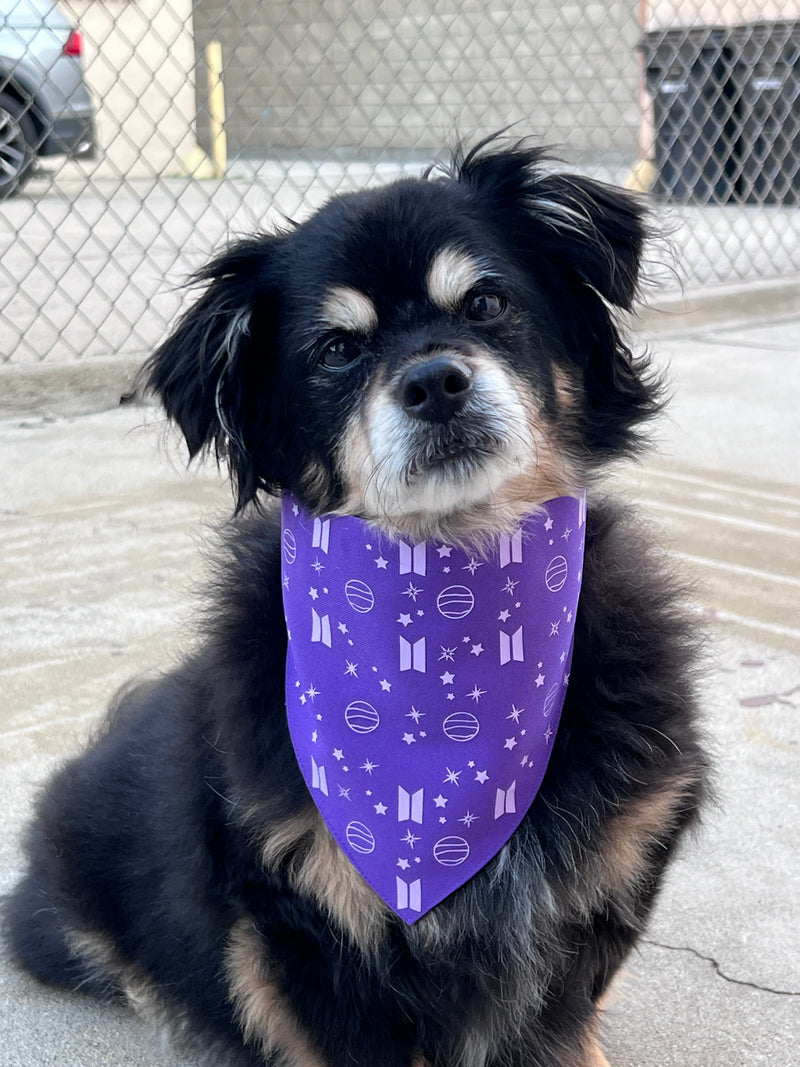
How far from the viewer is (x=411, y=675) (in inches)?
86.4

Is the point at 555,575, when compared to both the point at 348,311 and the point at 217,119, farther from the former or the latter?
the point at 217,119

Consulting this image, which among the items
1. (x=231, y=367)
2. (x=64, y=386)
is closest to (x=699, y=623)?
(x=231, y=367)

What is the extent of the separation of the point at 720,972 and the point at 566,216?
57.3 inches

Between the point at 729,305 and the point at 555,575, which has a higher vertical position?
the point at 555,575

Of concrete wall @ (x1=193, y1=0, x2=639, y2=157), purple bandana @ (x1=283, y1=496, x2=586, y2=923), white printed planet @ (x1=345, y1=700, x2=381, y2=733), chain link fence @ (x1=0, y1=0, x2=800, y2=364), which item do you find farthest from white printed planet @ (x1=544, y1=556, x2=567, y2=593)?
concrete wall @ (x1=193, y1=0, x2=639, y2=157)

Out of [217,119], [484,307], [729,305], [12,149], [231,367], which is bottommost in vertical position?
[729,305]

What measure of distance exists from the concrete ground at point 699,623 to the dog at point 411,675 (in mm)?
187

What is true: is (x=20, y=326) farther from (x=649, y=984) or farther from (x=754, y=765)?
(x=649, y=984)

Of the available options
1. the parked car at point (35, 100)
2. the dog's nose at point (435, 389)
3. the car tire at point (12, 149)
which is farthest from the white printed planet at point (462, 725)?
the car tire at point (12, 149)

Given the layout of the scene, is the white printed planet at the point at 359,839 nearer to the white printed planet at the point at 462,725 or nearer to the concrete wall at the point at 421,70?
the white printed planet at the point at 462,725

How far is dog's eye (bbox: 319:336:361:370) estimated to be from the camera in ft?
7.37

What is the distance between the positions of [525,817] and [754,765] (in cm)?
117

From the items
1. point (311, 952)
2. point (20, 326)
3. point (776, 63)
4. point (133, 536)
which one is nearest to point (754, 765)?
point (311, 952)

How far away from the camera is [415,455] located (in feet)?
7.02
